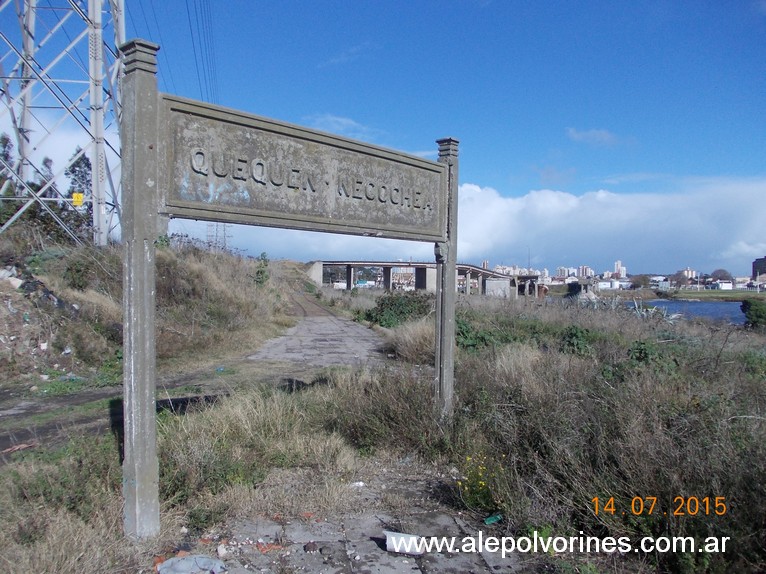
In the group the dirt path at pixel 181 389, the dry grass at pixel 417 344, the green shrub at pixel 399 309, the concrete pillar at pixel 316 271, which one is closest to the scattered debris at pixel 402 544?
the dirt path at pixel 181 389

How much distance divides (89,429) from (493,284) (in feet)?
111

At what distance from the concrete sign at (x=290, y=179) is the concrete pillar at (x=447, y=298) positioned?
0.10 metres

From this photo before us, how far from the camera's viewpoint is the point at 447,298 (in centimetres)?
632

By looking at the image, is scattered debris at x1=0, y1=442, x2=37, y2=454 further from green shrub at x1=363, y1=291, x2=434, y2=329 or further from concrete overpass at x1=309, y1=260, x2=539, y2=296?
concrete overpass at x1=309, y1=260, x2=539, y2=296

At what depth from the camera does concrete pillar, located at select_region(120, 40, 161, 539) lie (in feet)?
12.6

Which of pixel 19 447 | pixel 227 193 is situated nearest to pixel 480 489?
pixel 227 193

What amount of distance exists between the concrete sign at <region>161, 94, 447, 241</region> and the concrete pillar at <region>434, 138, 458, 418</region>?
0.10 m

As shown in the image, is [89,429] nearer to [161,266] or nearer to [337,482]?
[337,482]

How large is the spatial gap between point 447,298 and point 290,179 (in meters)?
2.25

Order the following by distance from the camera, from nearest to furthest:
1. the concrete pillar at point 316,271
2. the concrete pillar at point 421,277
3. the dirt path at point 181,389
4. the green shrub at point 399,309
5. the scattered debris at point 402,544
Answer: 1. the scattered debris at point 402,544
2. the dirt path at point 181,389
3. the green shrub at point 399,309
4. the concrete pillar at point 421,277
5. the concrete pillar at point 316,271

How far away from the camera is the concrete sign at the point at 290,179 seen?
4320 mm

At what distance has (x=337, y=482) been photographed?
4.74 meters

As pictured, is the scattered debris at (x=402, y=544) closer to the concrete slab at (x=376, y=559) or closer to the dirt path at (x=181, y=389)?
the concrete slab at (x=376, y=559)

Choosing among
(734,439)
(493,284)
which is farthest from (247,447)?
(493,284)
